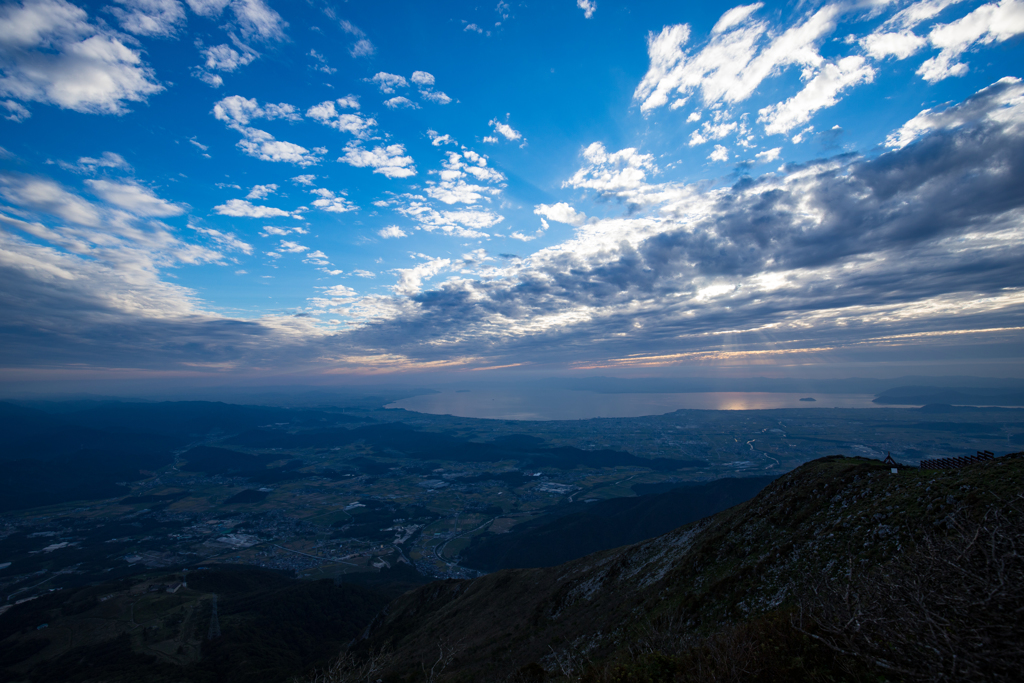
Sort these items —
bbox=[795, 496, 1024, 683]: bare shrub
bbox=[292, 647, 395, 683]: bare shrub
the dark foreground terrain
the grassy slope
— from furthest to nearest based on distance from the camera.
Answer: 1. bbox=[292, 647, 395, 683]: bare shrub
2. the grassy slope
3. the dark foreground terrain
4. bbox=[795, 496, 1024, 683]: bare shrub

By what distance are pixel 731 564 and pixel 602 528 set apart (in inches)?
4046

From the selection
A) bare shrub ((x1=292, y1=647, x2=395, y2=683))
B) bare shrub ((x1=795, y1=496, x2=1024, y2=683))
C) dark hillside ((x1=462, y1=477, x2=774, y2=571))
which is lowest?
dark hillside ((x1=462, y1=477, x2=774, y2=571))

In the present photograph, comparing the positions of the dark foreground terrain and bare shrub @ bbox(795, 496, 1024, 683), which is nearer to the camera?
bare shrub @ bbox(795, 496, 1024, 683)

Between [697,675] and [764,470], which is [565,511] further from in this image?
[697,675]

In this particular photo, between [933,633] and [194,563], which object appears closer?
[933,633]

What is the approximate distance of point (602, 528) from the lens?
117000 mm

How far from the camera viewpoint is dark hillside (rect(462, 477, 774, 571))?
108688 millimetres

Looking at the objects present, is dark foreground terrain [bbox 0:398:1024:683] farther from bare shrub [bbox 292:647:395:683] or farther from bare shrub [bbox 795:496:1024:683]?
bare shrub [bbox 292:647:395:683]

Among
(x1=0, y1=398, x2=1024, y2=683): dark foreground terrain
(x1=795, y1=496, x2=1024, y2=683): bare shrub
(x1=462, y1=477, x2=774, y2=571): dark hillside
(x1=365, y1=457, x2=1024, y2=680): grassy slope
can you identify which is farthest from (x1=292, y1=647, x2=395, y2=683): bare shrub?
(x1=462, y1=477, x2=774, y2=571): dark hillside

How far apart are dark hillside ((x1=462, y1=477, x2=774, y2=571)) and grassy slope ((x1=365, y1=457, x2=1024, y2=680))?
6890cm

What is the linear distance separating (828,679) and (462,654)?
121ft

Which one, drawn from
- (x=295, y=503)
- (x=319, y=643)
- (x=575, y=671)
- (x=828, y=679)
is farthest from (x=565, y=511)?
(x=828, y=679)

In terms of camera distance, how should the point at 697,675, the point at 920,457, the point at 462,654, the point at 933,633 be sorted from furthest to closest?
1. the point at 920,457
2. the point at 462,654
3. the point at 697,675
4. the point at 933,633

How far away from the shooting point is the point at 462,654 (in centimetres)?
3597
